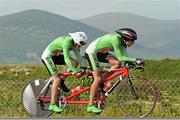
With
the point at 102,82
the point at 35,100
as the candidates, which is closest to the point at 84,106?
the point at 35,100

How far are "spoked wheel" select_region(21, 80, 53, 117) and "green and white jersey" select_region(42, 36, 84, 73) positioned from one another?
2.20ft

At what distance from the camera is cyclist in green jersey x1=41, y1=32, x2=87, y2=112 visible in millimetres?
12406

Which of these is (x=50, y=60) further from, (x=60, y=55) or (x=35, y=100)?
(x=35, y=100)

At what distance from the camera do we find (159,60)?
150 feet

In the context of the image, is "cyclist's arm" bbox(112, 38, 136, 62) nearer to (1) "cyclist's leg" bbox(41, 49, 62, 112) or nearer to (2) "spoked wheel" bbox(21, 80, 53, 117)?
(1) "cyclist's leg" bbox(41, 49, 62, 112)

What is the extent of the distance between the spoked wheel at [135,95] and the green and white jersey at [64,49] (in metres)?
1.00

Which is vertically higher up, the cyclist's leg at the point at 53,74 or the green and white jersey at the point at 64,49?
the green and white jersey at the point at 64,49

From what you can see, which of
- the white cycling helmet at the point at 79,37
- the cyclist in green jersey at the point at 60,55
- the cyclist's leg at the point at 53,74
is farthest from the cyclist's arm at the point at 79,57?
the cyclist's leg at the point at 53,74

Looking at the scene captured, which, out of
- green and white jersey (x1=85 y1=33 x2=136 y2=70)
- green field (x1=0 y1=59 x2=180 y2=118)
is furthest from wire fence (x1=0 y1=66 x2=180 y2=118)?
green and white jersey (x1=85 y1=33 x2=136 y2=70)

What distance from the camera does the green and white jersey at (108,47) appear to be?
12297mm

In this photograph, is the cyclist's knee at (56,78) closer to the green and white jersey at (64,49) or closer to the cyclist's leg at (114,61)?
the green and white jersey at (64,49)

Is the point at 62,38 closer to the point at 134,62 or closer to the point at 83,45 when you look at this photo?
the point at 83,45

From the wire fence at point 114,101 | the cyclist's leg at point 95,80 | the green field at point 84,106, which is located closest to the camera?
the cyclist's leg at point 95,80

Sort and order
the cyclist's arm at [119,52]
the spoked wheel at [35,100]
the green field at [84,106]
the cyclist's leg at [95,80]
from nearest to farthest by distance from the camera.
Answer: the cyclist's arm at [119,52]
the cyclist's leg at [95,80]
the spoked wheel at [35,100]
the green field at [84,106]
